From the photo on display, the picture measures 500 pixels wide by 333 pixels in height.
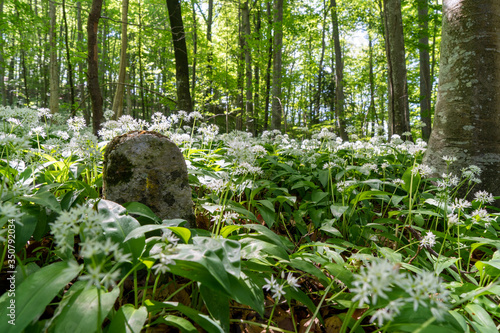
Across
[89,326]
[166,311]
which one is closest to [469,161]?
[166,311]

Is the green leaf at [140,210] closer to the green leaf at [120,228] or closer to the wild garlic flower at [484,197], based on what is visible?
the green leaf at [120,228]

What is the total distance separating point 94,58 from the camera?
13.2ft

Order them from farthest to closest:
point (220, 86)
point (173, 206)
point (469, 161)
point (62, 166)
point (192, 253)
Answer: point (220, 86) < point (469, 161) < point (62, 166) < point (173, 206) < point (192, 253)

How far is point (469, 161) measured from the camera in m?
3.06

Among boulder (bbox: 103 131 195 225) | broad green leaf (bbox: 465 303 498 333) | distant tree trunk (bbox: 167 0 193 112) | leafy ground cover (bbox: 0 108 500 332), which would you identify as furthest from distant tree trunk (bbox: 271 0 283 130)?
broad green leaf (bbox: 465 303 498 333)

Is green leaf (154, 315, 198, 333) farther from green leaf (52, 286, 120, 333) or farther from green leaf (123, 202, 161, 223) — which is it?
green leaf (123, 202, 161, 223)

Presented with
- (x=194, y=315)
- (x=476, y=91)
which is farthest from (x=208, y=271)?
(x=476, y=91)

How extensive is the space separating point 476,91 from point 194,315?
12.0 ft

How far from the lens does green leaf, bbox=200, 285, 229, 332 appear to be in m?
1.22

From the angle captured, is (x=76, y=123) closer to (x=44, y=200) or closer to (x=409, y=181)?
(x=44, y=200)

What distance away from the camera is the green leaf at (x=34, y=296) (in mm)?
865

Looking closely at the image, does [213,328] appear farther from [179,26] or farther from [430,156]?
[179,26]

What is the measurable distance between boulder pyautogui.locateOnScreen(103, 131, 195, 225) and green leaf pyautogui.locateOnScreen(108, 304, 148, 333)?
917 millimetres

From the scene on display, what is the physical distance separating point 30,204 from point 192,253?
121 cm
